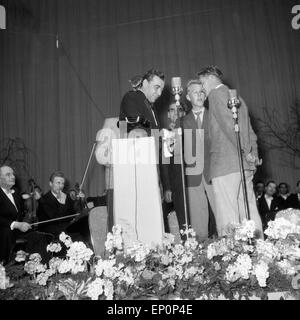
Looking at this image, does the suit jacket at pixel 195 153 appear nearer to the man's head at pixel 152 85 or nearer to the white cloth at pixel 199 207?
the white cloth at pixel 199 207

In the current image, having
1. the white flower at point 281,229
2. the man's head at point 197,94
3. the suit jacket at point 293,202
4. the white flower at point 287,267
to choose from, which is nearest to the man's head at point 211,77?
the man's head at point 197,94

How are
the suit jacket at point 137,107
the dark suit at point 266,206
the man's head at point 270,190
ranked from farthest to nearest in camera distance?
the man's head at point 270,190
the dark suit at point 266,206
the suit jacket at point 137,107

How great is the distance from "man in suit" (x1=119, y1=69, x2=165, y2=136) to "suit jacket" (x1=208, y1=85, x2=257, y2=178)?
1.42 ft

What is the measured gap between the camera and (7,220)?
363 centimetres

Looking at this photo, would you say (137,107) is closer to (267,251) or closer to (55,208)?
(267,251)

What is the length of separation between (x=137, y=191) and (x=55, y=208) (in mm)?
2261

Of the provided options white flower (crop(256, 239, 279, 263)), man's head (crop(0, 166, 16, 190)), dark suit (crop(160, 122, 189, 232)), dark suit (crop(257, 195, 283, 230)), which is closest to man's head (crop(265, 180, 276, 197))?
dark suit (crop(257, 195, 283, 230))

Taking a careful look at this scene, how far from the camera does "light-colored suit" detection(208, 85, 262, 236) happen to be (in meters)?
2.62

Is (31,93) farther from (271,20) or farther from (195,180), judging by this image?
(195,180)

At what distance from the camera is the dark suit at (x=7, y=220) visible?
346cm

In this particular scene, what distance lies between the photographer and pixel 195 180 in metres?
3.05

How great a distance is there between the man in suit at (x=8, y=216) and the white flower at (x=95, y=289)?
1.91 m

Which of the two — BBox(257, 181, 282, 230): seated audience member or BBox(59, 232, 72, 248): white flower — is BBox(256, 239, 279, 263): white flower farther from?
BBox(257, 181, 282, 230): seated audience member

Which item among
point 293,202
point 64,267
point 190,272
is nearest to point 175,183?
point 190,272
